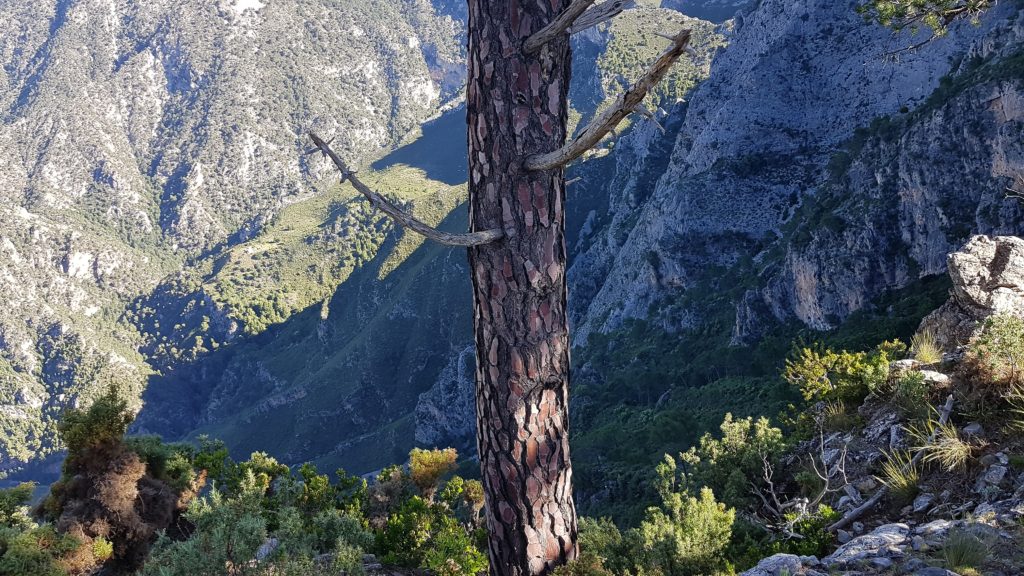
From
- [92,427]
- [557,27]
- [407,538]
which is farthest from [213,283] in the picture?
[557,27]

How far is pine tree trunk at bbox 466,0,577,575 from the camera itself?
2756 mm

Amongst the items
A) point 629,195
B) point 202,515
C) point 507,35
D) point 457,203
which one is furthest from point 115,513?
point 457,203

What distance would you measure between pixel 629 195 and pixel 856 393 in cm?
7095

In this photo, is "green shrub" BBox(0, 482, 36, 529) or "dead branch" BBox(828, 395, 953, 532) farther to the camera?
"green shrub" BBox(0, 482, 36, 529)

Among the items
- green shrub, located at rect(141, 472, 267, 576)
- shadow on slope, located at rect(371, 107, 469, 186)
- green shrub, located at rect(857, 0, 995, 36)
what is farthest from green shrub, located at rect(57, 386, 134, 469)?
shadow on slope, located at rect(371, 107, 469, 186)

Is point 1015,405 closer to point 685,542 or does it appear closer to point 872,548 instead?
point 872,548

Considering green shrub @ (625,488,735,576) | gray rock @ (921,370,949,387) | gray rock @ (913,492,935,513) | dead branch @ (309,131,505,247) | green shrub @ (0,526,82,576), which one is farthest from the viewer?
gray rock @ (921,370,949,387)

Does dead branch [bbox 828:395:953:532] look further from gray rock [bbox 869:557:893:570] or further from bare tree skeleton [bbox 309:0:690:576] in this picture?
bare tree skeleton [bbox 309:0:690:576]

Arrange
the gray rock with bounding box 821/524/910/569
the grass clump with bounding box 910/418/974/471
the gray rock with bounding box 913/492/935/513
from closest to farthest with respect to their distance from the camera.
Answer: the gray rock with bounding box 821/524/910/569
the gray rock with bounding box 913/492/935/513
the grass clump with bounding box 910/418/974/471

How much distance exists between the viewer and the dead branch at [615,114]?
206 cm

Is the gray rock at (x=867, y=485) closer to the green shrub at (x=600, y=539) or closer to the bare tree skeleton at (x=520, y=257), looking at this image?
the green shrub at (x=600, y=539)

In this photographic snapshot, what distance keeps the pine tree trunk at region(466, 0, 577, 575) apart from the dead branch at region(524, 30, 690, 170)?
14 cm

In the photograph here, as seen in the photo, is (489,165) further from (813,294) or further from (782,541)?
(813,294)

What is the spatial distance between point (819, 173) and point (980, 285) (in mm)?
42886
